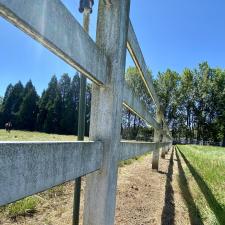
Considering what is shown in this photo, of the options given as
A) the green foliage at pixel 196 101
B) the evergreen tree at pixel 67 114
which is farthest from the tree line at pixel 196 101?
the evergreen tree at pixel 67 114

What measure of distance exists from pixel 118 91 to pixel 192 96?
58000 mm

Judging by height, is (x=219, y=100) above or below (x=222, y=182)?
above

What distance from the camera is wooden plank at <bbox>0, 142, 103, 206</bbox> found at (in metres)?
0.81

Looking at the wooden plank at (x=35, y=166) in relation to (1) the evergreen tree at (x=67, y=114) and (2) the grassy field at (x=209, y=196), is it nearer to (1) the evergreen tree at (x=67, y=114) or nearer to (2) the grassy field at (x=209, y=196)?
(2) the grassy field at (x=209, y=196)

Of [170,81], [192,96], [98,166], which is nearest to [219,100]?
[192,96]

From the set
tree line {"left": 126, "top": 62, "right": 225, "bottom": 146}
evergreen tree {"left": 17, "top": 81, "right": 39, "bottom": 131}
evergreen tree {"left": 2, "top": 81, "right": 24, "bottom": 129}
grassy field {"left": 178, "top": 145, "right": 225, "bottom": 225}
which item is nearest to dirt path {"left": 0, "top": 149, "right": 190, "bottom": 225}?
grassy field {"left": 178, "top": 145, "right": 225, "bottom": 225}

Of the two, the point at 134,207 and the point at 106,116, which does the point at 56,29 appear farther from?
the point at 134,207

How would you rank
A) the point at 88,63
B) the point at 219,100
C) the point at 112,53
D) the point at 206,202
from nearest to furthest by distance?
the point at 88,63, the point at 112,53, the point at 206,202, the point at 219,100

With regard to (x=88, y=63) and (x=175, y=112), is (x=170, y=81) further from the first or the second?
(x=88, y=63)

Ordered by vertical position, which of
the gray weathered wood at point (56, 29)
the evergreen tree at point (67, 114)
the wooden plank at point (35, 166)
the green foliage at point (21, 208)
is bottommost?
the green foliage at point (21, 208)

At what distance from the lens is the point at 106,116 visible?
1719 millimetres

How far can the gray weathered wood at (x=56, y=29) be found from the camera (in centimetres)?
83

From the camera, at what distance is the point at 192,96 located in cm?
5831

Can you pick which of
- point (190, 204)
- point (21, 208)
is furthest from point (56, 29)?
point (190, 204)
